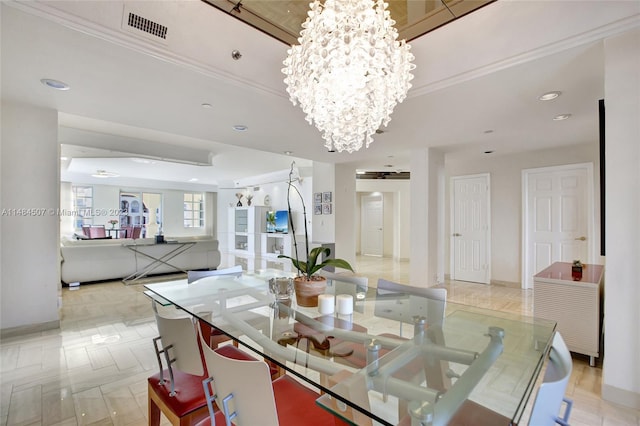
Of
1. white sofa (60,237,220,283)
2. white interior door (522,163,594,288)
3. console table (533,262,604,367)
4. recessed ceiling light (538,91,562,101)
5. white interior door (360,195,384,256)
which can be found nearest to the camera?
console table (533,262,604,367)

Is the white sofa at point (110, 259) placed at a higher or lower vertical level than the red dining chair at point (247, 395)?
lower

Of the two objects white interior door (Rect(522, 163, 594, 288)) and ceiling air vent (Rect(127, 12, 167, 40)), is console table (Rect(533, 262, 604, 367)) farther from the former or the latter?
ceiling air vent (Rect(127, 12, 167, 40))

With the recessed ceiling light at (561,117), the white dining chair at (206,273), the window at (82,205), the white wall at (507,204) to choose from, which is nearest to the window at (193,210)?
the window at (82,205)

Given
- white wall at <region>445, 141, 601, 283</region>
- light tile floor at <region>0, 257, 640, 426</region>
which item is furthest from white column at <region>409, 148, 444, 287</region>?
white wall at <region>445, 141, 601, 283</region>

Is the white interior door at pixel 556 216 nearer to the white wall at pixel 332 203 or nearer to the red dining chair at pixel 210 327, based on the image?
the white wall at pixel 332 203

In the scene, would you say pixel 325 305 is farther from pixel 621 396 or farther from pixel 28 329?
pixel 28 329

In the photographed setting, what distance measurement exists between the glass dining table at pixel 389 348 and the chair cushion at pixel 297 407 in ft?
0.24

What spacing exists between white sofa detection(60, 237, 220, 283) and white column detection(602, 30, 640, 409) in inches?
262

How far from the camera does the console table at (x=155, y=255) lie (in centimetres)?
584

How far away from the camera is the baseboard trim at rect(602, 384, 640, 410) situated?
6.14ft

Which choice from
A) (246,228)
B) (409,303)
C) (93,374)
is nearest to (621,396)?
(409,303)

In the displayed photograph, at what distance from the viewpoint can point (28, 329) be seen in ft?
10.1

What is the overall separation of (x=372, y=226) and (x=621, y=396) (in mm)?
8314

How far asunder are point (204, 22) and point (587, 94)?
134 inches
